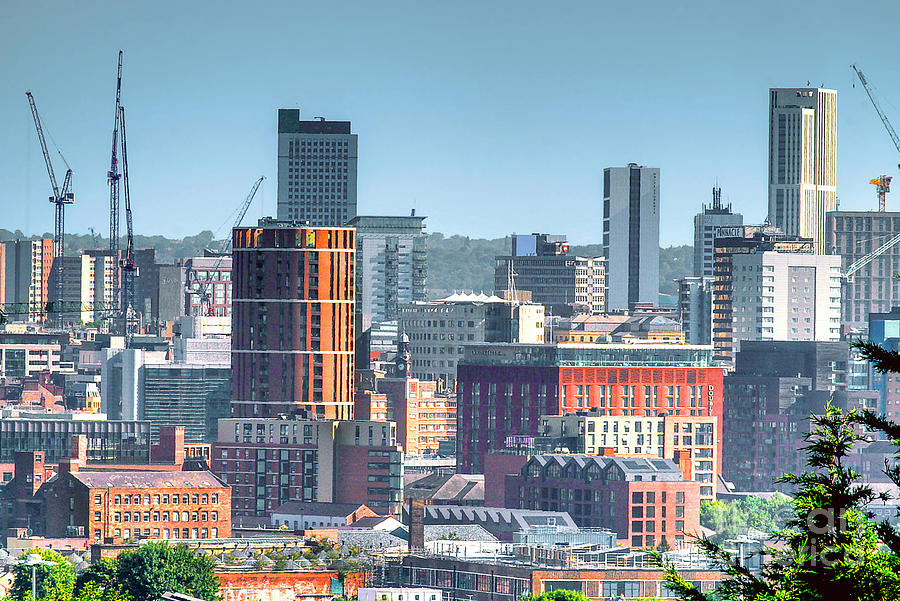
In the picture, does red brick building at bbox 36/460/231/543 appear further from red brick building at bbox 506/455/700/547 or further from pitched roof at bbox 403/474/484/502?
red brick building at bbox 506/455/700/547

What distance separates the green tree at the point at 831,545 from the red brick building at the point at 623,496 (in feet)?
423

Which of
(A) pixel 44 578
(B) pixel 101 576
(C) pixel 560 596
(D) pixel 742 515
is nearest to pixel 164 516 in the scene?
(A) pixel 44 578

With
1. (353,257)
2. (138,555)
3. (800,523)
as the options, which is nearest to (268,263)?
(353,257)

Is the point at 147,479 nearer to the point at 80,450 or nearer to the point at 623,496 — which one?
the point at 80,450

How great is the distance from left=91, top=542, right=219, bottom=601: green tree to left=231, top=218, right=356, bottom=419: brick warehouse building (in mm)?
76516

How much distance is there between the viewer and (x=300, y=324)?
19400cm

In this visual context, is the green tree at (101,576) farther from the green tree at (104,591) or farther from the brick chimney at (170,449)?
the brick chimney at (170,449)

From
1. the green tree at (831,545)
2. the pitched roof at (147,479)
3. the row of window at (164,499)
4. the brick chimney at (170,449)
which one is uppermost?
the green tree at (831,545)

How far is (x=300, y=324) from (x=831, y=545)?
543ft

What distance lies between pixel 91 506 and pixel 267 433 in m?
28.4

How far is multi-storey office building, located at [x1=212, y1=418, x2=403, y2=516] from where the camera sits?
174750 millimetres

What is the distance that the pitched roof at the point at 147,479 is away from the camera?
15562cm

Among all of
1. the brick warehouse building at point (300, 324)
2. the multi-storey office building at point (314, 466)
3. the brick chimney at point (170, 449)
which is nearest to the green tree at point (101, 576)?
the brick chimney at point (170, 449)

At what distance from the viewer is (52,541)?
14638cm
